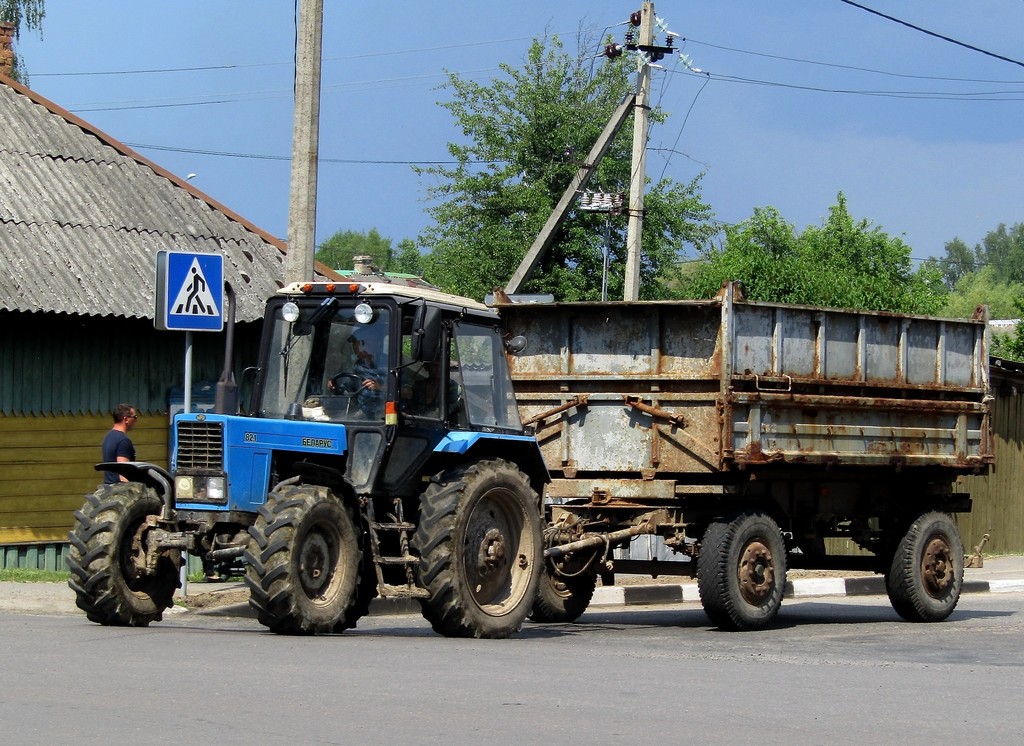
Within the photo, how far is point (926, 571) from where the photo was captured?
14.7m

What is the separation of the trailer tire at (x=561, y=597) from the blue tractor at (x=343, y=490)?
1.85 metres

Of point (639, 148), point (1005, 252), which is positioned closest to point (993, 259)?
point (1005, 252)

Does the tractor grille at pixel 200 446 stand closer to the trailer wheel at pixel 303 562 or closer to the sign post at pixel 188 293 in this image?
the trailer wheel at pixel 303 562

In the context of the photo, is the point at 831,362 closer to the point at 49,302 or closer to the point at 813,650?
the point at 813,650

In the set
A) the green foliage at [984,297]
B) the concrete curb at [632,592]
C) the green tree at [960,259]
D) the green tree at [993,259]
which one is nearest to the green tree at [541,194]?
the concrete curb at [632,592]

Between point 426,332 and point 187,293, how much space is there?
340 cm

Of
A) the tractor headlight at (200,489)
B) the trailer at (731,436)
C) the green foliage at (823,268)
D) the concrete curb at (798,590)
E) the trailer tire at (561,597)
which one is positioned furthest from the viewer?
the green foliage at (823,268)

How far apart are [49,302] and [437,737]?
10793mm

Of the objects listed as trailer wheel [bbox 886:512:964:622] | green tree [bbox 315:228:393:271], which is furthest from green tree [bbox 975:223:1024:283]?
trailer wheel [bbox 886:512:964:622]

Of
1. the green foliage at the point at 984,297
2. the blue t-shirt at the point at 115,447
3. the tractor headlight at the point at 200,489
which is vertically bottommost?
the tractor headlight at the point at 200,489

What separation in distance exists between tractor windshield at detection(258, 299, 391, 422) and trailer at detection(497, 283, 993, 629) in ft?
7.29

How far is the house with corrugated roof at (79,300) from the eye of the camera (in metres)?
16.7

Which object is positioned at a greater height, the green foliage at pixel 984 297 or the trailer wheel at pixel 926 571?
the green foliage at pixel 984 297

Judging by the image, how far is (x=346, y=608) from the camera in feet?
34.9
